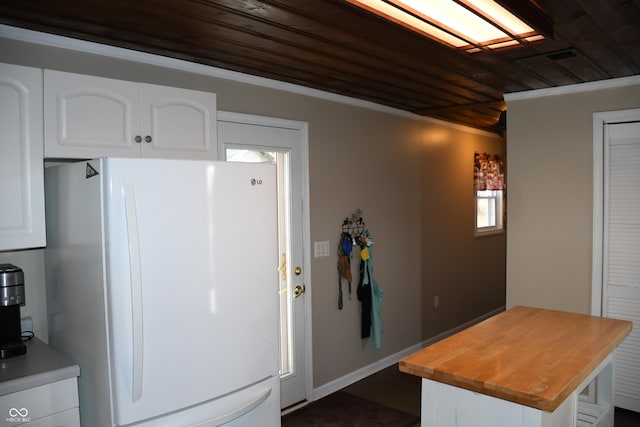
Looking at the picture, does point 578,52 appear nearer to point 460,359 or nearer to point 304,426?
point 460,359

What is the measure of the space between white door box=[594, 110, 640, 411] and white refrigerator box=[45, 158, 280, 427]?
2.66m

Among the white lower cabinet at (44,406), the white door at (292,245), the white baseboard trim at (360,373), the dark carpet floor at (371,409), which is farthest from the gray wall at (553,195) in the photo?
the white lower cabinet at (44,406)

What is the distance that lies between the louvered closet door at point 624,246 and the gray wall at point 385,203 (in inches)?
66.5

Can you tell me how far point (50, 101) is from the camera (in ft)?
6.63

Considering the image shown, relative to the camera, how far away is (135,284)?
1801mm

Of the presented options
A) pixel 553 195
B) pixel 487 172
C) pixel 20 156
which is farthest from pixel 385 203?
pixel 20 156

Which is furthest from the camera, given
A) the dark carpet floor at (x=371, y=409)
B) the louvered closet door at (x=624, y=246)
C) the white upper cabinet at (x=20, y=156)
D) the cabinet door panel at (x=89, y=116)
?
the louvered closet door at (x=624, y=246)

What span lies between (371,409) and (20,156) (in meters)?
2.79

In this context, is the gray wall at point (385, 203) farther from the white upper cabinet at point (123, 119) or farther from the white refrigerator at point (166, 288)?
the white refrigerator at point (166, 288)

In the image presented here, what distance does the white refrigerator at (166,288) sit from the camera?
180 cm

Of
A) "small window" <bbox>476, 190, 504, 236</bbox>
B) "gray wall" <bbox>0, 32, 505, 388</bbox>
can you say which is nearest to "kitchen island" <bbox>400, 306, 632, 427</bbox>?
"gray wall" <bbox>0, 32, 505, 388</bbox>

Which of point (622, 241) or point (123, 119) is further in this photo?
point (622, 241)

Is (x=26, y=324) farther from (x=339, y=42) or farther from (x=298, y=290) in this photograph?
(x=339, y=42)

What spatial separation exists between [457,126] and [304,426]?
3.62 metres
